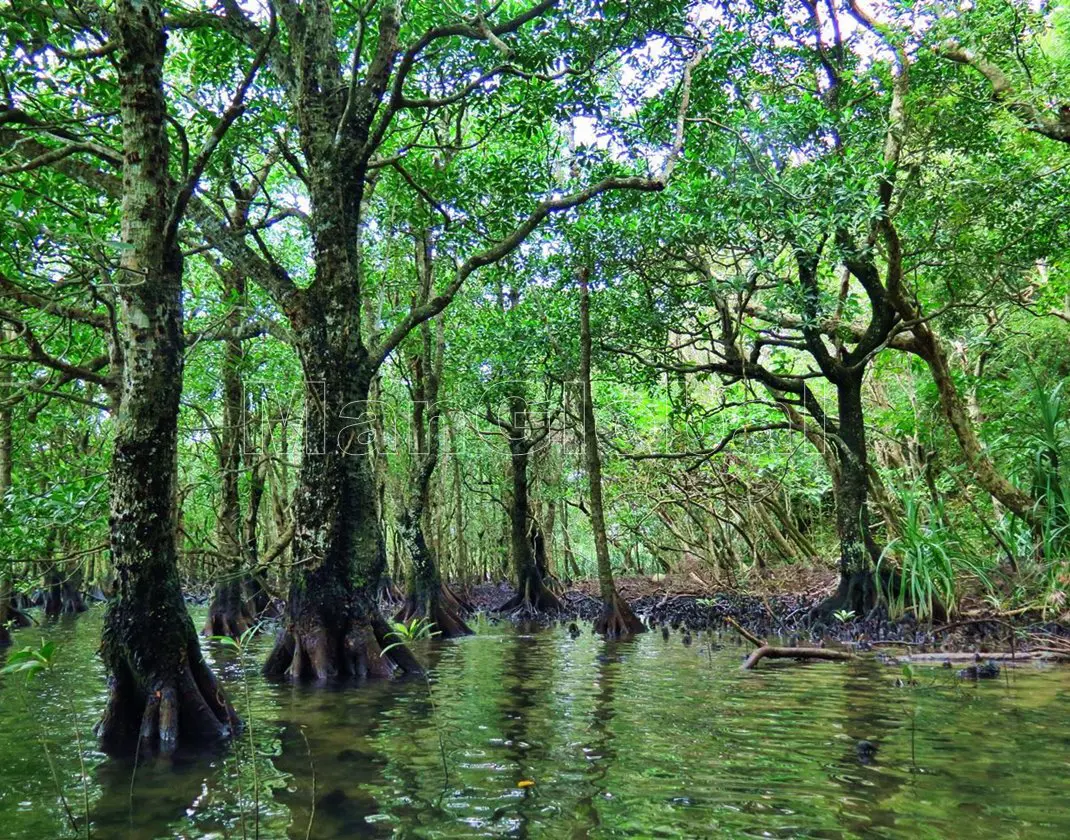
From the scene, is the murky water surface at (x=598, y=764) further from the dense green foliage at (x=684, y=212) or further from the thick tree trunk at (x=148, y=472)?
the dense green foliage at (x=684, y=212)

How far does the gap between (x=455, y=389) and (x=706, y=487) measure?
659 centimetres

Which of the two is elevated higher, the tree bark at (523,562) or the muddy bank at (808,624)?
the tree bark at (523,562)

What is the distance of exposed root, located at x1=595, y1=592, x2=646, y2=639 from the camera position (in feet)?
40.2

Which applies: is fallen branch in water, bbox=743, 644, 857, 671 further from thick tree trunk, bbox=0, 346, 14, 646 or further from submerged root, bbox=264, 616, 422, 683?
thick tree trunk, bbox=0, 346, 14, 646

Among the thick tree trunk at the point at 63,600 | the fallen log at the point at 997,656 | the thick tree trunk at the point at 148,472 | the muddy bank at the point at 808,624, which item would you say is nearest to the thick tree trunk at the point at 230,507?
the muddy bank at the point at 808,624

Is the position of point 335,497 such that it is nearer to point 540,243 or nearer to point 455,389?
point 540,243

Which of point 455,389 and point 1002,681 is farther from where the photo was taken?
point 455,389

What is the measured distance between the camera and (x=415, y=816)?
3721 mm

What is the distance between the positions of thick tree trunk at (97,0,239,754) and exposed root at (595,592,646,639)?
754cm

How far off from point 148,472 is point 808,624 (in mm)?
9735

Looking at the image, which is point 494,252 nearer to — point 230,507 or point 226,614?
point 230,507

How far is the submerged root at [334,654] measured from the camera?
789cm

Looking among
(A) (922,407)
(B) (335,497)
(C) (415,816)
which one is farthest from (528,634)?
(C) (415,816)

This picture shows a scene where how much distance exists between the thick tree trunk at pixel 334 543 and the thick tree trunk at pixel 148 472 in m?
2.35
